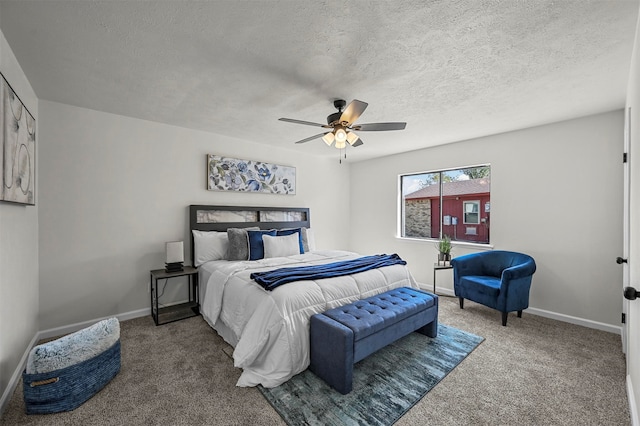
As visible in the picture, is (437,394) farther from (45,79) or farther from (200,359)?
(45,79)

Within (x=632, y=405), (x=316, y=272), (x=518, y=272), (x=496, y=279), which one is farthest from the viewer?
(x=496, y=279)

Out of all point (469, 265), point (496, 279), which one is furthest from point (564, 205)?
point (469, 265)

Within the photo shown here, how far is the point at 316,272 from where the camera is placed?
9.12ft

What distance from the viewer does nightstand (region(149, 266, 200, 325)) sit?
127 inches

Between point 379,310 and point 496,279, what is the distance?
2171 mm

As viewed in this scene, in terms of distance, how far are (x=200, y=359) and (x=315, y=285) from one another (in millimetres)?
1254

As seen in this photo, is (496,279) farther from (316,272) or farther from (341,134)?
(341,134)

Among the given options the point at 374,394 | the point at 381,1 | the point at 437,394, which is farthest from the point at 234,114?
the point at 437,394

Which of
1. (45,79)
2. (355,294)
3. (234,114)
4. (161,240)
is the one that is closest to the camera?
(45,79)

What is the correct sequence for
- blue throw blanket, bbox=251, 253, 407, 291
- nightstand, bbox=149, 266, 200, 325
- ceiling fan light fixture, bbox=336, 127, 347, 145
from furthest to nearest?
nightstand, bbox=149, 266, 200, 325 < ceiling fan light fixture, bbox=336, 127, 347, 145 < blue throw blanket, bbox=251, 253, 407, 291

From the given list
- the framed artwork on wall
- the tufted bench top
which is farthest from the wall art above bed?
the tufted bench top

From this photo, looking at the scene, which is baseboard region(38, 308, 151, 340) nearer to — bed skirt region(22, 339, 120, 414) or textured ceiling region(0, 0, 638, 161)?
bed skirt region(22, 339, 120, 414)

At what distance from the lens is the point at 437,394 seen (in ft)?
6.66

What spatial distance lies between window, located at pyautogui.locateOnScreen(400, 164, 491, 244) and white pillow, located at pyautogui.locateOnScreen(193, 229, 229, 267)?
343cm
